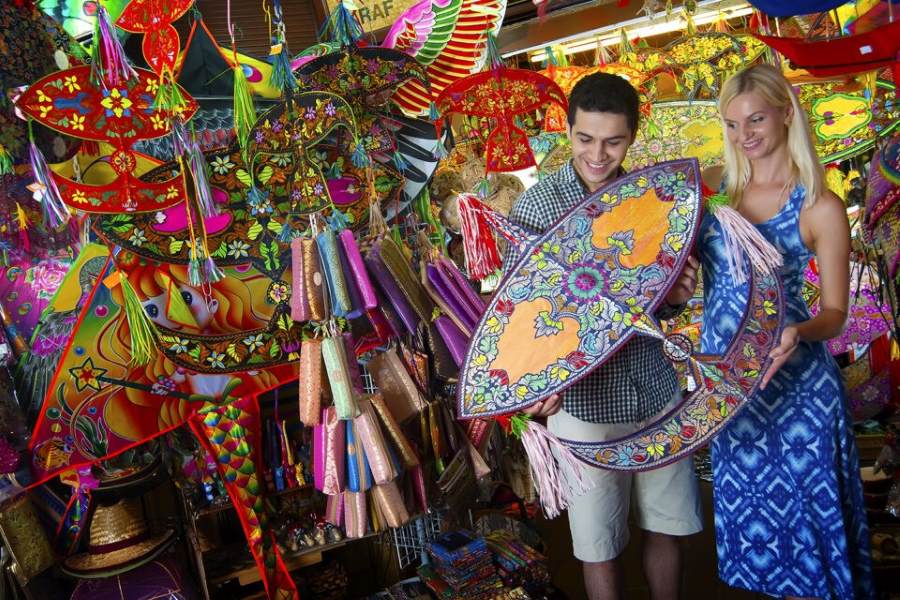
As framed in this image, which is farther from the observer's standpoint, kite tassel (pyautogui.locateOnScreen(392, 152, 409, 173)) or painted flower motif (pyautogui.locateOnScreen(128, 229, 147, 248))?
kite tassel (pyautogui.locateOnScreen(392, 152, 409, 173))

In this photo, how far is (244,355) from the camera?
2775 mm

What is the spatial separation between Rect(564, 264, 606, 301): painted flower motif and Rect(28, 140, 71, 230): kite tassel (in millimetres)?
1634

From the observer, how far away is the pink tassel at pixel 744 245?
170 centimetres

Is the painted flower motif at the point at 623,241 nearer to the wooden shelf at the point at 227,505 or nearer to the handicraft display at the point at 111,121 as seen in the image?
the handicraft display at the point at 111,121

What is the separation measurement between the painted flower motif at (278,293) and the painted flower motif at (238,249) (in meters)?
0.15

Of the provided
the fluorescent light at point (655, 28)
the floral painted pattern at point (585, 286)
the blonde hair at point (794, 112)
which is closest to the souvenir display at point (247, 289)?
the floral painted pattern at point (585, 286)

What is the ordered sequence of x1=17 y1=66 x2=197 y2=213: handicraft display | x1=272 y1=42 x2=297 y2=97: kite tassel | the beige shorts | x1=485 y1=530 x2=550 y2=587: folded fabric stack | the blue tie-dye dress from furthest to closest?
x1=485 y1=530 x2=550 y2=587: folded fabric stack, x1=272 y1=42 x2=297 y2=97: kite tassel, x1=17 y1=66 x2=197 y2=213: handicraft display, the beige shorts, the blue tie-dye dress

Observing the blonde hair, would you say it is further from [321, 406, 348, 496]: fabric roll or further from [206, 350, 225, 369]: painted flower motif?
[206, 350, 225, 369]: painted flower motif

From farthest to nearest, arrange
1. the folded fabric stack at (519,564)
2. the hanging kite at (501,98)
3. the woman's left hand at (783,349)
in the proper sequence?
1. the hanging kite at (501,98)
2. the folded fabric stack at (519,564)
3. the woman's left hand at (783,349)

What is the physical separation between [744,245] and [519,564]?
1.72 m

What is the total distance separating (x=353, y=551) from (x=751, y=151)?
2.70 metres

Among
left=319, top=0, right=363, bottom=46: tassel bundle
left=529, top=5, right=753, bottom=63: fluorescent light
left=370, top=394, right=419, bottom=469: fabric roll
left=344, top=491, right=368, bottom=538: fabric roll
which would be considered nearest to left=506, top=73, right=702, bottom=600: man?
left=370, top=394, right=419, bottom=469: fabric roll

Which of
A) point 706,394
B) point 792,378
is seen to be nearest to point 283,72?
point 706,394

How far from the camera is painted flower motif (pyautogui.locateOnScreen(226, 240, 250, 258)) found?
2777mm
